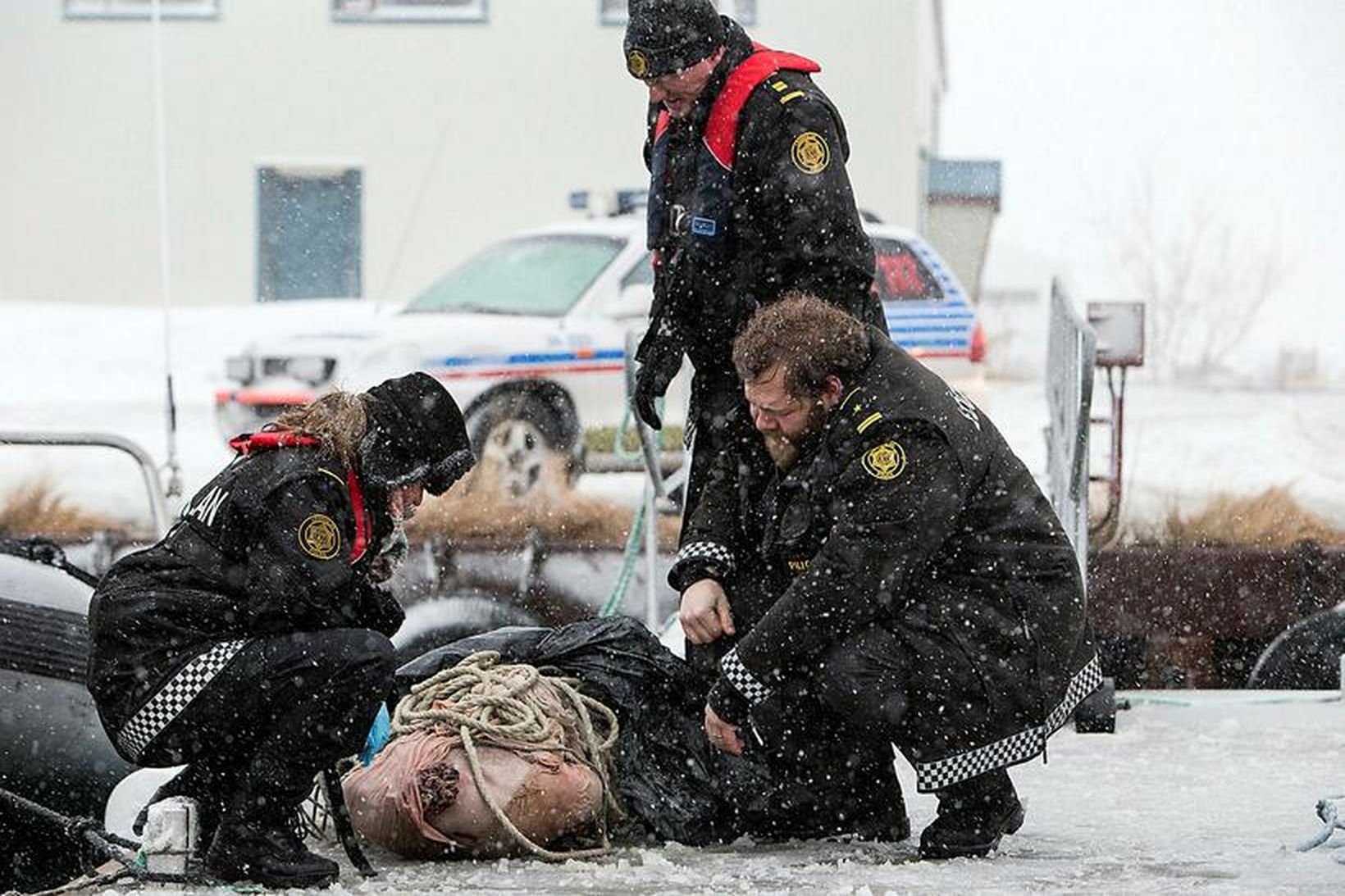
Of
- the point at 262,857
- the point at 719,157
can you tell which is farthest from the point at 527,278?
the point at 262,857

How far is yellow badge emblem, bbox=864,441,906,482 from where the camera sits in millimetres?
3873

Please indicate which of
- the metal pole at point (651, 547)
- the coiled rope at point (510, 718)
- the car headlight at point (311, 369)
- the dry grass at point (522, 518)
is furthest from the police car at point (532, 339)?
the coiled rope at point (510, 718)

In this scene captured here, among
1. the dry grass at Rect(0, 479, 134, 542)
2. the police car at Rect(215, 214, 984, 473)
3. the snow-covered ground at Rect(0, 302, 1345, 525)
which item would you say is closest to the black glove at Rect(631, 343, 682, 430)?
the dry grass at Rect(0, 479, 134, 542)

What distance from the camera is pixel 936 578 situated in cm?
403

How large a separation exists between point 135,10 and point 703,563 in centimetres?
1275

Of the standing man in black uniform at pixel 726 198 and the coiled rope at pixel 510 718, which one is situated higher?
the standing man in black uniform at pixel 726 198

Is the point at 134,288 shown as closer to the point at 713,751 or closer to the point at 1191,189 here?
the point at 1191,189

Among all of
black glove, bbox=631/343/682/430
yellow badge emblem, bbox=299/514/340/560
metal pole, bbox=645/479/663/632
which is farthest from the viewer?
metal pole, bbox=645/479/663/632

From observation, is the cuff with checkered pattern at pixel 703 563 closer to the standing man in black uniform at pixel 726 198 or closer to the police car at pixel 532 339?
the standing man in black uniform at pixel 726 198

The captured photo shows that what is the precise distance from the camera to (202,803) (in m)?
3.95

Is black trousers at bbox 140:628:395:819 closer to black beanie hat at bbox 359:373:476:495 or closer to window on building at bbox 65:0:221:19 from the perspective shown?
black beanie hat at bbox 359:373:476:495

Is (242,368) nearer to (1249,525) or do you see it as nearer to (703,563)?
(1249,525)

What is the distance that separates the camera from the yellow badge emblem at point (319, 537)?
364cm

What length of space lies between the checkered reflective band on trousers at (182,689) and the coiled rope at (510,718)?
556 mm
